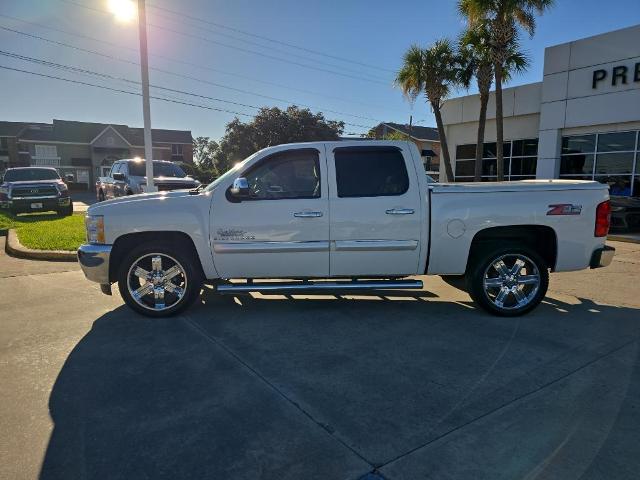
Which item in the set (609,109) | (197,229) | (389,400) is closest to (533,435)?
(389,400)

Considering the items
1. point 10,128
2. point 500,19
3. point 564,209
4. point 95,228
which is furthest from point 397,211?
point 10,128

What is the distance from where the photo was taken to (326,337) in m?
4.48

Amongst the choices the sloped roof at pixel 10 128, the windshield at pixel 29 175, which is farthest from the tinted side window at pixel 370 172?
the sloped roof at pixel 10 128

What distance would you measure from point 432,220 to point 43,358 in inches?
157

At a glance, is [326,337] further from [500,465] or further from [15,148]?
[15,148]

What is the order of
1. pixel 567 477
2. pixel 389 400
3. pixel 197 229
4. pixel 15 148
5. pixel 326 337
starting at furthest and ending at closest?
pixel 15 148, pixel 197 229, pixel 326 337, pixel 389 400, pixel 567 477

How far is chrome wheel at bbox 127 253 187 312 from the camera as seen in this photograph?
199 inches

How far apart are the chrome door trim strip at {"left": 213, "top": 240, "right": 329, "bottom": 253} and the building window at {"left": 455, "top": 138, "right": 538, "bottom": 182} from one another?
16.5m

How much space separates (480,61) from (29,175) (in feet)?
57.7

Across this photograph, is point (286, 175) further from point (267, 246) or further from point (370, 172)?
point (370, 172)

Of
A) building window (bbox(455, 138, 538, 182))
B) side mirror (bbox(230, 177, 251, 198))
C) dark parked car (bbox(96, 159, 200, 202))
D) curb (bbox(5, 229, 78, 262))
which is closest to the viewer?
side mirror (bbox(230, 177, 251, 198))

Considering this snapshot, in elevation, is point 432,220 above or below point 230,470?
above

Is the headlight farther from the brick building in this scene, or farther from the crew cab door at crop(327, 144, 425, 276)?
the brick building

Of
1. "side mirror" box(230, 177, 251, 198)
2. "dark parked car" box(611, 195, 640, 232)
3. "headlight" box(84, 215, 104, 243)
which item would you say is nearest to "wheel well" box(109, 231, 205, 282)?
"headlight" box(84, 215, 104, 243)
